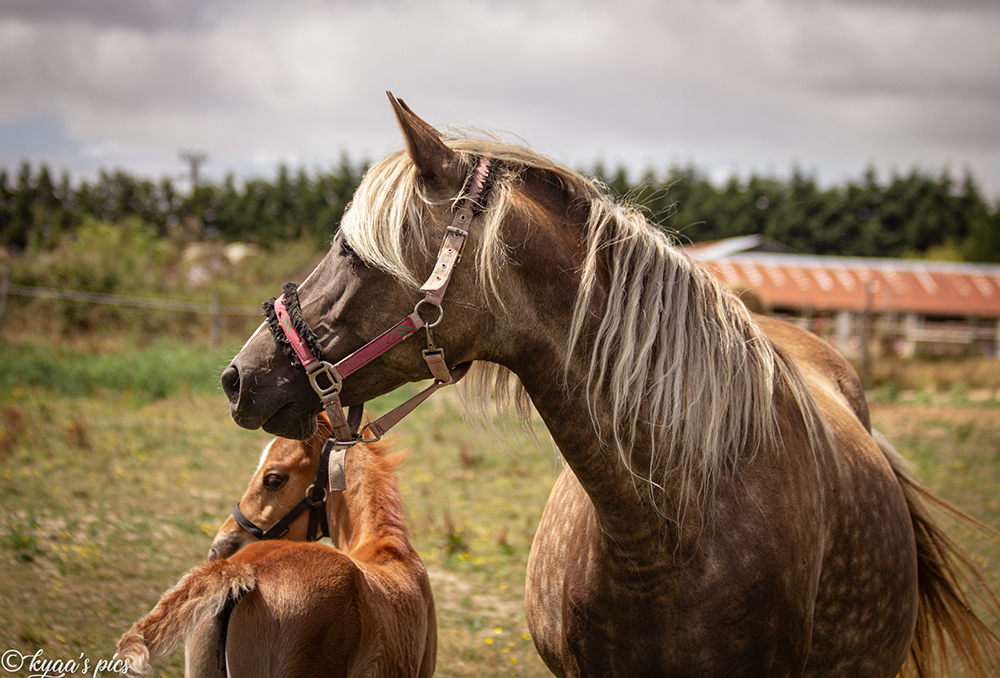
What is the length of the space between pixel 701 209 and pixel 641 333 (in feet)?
135

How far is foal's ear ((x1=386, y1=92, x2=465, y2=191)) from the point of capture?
141 centimetres

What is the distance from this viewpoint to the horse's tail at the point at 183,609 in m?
1.84

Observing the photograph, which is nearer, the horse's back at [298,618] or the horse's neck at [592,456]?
the horse's neck at [592,456]

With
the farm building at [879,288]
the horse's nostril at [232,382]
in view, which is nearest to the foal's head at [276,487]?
the horse's nostril at [232,382]

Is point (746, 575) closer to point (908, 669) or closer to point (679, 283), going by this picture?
point (679, 283)

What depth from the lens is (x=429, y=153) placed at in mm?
1463

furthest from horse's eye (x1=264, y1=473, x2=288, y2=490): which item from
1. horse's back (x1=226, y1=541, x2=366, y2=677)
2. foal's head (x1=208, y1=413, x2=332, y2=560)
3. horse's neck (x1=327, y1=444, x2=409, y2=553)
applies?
horse's back (x1=226, y1=541, x2=366, y2=677)

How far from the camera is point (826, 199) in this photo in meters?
40.4

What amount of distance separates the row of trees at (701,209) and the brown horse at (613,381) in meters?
30.0

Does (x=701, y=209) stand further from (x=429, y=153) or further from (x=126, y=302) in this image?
(x=429, y=153)

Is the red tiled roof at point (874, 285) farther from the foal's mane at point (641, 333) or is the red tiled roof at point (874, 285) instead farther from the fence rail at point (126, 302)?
the foal's mane at point (641, 333)

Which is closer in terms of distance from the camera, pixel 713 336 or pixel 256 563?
pixel 713 336

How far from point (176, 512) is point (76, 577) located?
164 cm

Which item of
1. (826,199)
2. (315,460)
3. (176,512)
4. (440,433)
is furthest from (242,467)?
(826,199)
